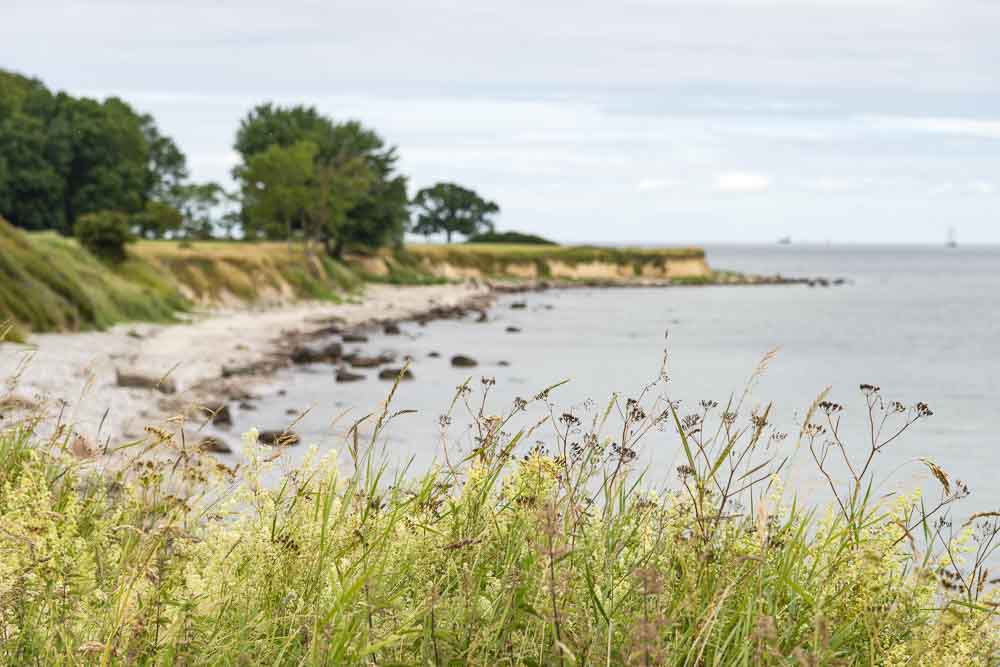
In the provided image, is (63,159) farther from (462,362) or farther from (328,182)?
(462,362)

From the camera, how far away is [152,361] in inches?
1192

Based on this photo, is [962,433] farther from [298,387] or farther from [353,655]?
[353,655]

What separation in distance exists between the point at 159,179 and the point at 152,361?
2773 inches

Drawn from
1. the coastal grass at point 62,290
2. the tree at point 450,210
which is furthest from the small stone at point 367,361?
the tree at point 450,210

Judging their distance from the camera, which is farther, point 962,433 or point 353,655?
point 962,433

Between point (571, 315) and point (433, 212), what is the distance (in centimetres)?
7250

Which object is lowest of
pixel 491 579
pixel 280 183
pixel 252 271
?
pixel 252 271

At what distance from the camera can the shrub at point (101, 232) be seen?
45.1 meters

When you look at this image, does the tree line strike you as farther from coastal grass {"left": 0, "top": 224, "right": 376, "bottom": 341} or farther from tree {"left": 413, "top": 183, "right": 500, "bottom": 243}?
tree {"left": 413, "top": 183, "right": 500, "bottom": 243}

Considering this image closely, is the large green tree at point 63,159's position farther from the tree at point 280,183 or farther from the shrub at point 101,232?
the shrub at point 101,232

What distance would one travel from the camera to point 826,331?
6869cm

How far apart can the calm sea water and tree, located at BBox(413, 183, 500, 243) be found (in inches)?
1875

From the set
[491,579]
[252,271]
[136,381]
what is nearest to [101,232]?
[252,271]

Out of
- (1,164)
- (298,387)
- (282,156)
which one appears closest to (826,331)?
(282,156)
